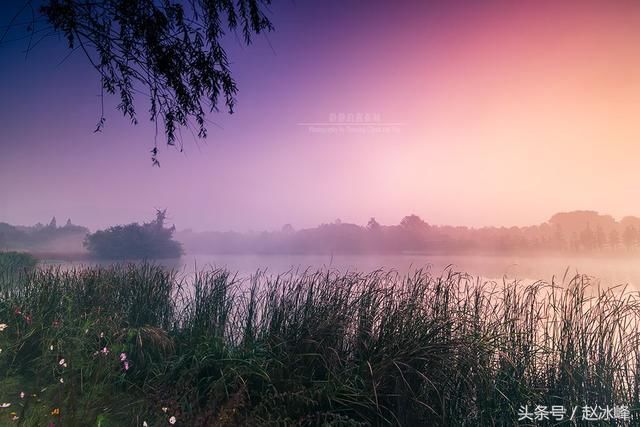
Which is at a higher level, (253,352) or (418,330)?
(418,330)

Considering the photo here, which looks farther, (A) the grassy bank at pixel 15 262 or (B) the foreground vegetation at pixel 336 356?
(A) the grassy bank at pixel 15 262

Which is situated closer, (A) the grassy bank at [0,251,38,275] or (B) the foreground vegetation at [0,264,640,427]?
(B) the foreground vegetation at [0,264,640,427]

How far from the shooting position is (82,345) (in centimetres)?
301

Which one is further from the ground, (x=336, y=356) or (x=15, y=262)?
(x=15, y=262)

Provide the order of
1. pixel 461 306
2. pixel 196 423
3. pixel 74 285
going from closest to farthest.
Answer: pixel 196 423 < pixel 461 306 < pixel 74 285

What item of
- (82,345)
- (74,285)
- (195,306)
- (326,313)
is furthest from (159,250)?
(326,313)

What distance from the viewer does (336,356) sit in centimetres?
271

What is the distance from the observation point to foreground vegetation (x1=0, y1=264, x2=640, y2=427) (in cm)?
243

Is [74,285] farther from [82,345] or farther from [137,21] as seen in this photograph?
[137,21]

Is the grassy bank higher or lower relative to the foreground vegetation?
higher

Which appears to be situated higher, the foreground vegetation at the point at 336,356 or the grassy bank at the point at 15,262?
the grassy bank at the point at 15,262

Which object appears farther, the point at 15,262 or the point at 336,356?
the point at 15,262

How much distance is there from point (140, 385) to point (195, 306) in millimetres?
1180

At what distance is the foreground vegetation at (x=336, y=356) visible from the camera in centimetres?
243
